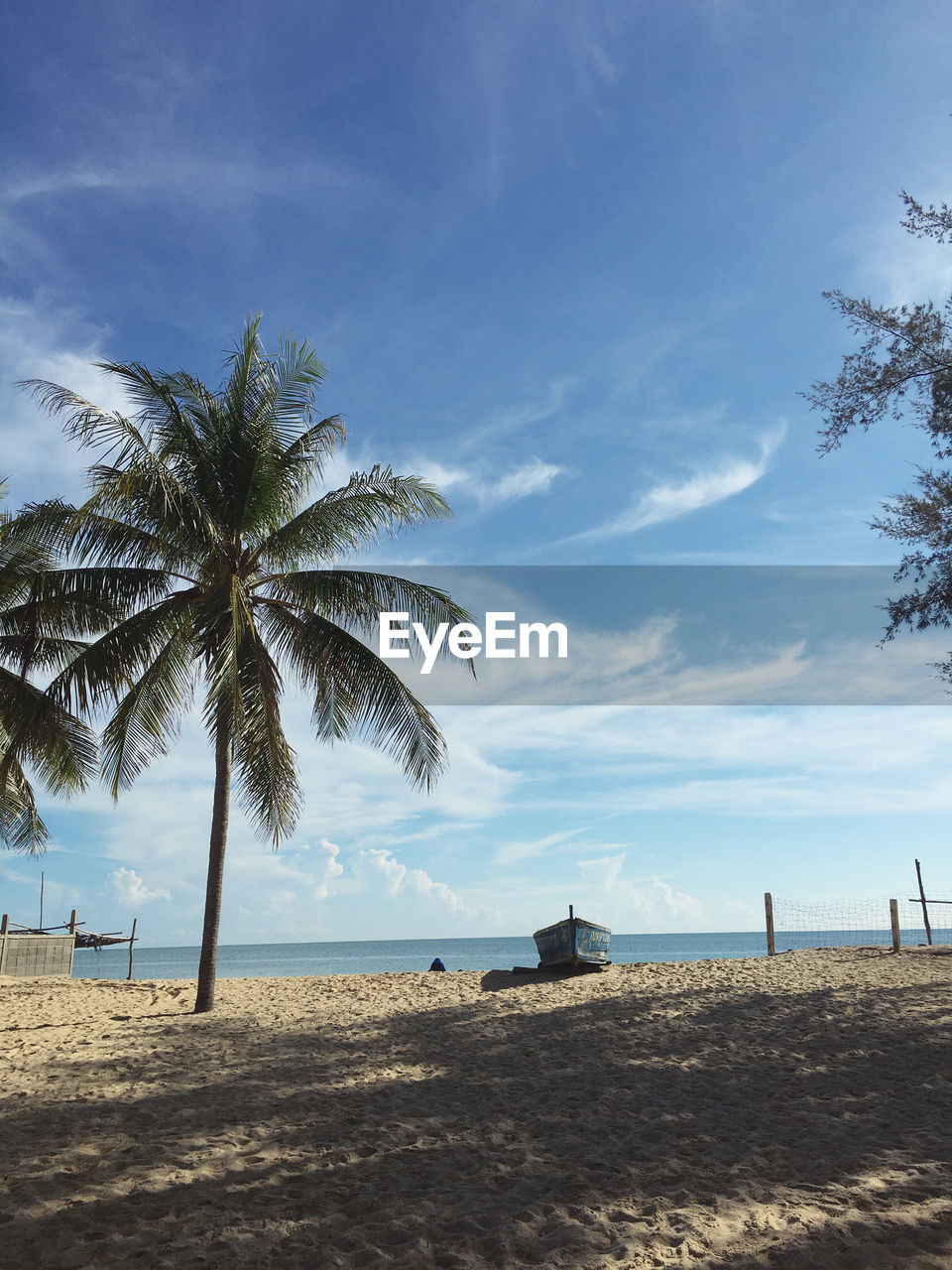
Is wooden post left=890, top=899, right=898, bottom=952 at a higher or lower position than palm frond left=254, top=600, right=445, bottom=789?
lower

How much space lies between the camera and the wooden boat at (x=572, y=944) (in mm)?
17859

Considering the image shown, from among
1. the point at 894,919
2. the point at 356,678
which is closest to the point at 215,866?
the point at 356,678

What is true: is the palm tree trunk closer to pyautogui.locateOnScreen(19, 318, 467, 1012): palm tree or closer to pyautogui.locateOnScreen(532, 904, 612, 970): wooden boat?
pyautogui.locateOnScreen(19, 318, 467, 1012): palm tree

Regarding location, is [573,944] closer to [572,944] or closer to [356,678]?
[572,944]

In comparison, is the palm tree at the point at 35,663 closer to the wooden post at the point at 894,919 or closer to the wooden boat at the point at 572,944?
the wooden boat at the point at 572,944

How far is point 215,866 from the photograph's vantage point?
13500 mm

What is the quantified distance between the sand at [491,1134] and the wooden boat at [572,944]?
13.5 feet

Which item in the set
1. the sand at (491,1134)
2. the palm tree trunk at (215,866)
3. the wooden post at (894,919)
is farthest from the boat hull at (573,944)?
the palm tree trunk at (215,866)

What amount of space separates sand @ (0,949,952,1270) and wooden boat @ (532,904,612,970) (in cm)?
413

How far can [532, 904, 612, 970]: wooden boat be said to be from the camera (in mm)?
17859

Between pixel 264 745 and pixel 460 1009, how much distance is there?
5.10 meters

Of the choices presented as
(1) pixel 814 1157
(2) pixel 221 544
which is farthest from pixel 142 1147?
(2) pixel 221 544

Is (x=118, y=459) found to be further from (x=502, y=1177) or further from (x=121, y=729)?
(x=502, y=1177)

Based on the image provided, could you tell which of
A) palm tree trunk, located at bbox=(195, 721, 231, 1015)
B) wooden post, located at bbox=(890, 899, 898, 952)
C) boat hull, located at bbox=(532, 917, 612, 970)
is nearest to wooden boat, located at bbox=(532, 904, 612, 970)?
boat hull, located at bbox=(532, 917, 612, 970)
